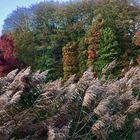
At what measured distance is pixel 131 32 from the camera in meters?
58.0

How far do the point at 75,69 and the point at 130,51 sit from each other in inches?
240

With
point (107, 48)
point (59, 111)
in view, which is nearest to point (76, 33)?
point (107, 48)

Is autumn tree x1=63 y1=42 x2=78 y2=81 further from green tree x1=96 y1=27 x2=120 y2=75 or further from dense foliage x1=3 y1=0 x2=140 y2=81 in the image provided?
green tree x1=96 y1=27 x2=120 y2=75

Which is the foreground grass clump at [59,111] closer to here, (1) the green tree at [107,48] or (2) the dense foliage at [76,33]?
(2) the dense foliage at [76,33]

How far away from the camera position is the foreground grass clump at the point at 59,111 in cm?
438

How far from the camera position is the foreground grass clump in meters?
4.38

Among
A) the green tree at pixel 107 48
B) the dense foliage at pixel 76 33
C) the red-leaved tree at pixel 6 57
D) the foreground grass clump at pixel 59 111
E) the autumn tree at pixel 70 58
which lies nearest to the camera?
the foreground grass clump at pixel 59 111

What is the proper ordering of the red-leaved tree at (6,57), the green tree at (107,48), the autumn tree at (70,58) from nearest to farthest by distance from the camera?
1. the red-leaved tree at (6,57)
2. the green tree at (107,48)
3. the autumn tree at (70,58)

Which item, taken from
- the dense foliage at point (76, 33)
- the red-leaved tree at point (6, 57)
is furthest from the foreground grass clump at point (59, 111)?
the dense foliage at point (76, 33)

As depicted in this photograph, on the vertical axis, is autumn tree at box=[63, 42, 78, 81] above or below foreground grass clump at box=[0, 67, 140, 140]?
below

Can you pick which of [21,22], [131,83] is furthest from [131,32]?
[131,83]

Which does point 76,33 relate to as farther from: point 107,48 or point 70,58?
point 107,48

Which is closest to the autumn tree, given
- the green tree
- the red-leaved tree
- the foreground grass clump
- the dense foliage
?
the dense foliage

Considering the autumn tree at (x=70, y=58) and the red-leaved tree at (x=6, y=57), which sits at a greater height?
the red-leaved tree at (x=6, y=57)
